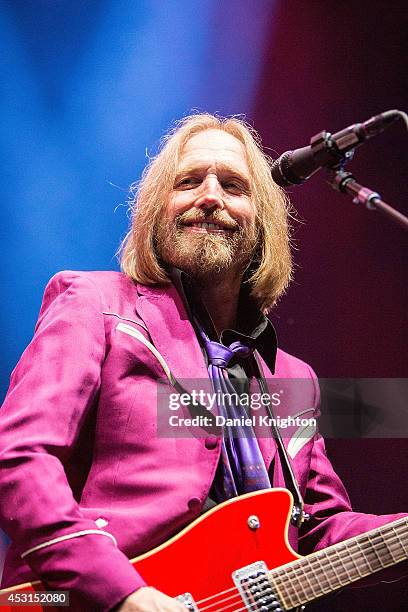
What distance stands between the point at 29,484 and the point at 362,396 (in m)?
1.25

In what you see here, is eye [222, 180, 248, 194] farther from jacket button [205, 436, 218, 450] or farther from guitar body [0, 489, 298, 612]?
guitar body [0, 489, 298, 612]

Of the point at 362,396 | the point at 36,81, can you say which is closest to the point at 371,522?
the point at 362,396

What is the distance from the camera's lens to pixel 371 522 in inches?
92.1

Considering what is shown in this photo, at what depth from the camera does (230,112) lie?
3.06 m

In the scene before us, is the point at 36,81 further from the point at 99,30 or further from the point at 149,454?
the point at 149,454

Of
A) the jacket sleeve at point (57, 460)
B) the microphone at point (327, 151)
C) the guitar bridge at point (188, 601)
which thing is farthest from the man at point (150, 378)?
the microphone at point (327, 151)

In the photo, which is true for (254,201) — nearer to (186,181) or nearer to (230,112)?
(186,181)

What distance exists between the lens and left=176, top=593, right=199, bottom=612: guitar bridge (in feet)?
6.07

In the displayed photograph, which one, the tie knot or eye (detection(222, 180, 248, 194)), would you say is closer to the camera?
the tie knot

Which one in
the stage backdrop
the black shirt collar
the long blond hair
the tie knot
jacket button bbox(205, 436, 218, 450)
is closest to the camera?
jacket button bbox(205, 436, 218, 450)

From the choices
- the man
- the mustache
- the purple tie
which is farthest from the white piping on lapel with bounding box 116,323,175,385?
the mustache

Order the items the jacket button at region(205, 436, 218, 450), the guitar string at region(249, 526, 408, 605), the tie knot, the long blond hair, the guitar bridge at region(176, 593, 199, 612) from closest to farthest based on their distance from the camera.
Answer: the guitar bridge at region(176, 593, 199, 612) < the guitar string at region(249, 526, 408, 605) < the jacket button at region(205, 436, 218, 450) < the tie knot < the long blond hair

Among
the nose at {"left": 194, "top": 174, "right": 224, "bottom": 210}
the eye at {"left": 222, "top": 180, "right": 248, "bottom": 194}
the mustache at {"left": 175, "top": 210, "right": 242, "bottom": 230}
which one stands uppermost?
the eye at {"left": 222, "top": 180, "right": 248, "bottom": 194}

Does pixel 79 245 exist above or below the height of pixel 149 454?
above
